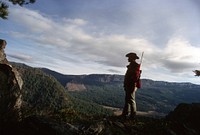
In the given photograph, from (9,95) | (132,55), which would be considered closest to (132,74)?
(132,55)

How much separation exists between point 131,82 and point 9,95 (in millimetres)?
6483

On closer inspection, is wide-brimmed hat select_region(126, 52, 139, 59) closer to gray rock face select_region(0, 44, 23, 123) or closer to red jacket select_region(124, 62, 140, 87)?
red jacket select_region(124, 62, 140, 87)

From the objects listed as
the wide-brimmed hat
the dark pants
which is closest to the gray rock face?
the dark pants

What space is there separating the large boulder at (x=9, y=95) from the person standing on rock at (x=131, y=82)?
5.87 m

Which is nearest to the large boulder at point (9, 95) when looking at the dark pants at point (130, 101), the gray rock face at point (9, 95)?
the gray rock face at point (9, 95)

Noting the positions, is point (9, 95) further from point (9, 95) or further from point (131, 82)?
point (131, 82)

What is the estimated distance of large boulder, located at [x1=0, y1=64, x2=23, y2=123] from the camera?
33.0 feet

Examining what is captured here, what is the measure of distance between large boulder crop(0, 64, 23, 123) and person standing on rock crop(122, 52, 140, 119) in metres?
5.87

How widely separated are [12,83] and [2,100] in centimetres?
109

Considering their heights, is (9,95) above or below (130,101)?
below

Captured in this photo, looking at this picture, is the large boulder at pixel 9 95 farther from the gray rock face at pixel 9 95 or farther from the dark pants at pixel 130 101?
the dark pants at pixel 130 101

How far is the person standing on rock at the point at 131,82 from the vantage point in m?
12.8

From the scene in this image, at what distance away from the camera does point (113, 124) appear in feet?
36.1

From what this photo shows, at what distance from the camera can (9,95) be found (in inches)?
425
